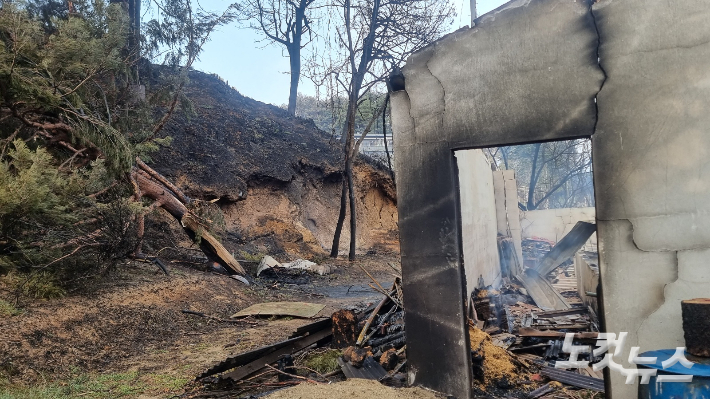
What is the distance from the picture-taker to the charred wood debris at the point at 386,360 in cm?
473

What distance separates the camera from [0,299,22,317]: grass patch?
19.4ft

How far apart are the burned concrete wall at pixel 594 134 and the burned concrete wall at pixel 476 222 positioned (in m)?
2.75

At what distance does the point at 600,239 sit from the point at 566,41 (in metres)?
1.60

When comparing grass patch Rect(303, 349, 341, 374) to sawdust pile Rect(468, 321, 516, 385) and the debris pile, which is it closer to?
the debris pile

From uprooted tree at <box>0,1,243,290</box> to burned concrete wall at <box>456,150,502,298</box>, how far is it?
586cm

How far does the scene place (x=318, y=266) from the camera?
45.3 ft

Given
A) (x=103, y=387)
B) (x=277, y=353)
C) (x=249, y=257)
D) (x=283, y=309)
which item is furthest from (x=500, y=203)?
(x=103, y=387)

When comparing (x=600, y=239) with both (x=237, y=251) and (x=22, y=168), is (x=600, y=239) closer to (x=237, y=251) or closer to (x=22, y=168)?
(x=22, y=168)

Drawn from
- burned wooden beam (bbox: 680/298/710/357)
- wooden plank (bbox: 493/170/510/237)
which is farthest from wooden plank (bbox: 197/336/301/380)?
wooden plank (bbox: 493/170/510/237)

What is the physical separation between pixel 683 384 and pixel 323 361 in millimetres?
3620

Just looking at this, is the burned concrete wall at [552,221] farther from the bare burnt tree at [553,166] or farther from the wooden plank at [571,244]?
the wooden plank at [571,244]

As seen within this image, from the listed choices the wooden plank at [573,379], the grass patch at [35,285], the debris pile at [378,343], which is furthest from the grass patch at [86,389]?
the wooden plank at [573,379]

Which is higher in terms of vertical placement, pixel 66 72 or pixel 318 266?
pixel 66 72

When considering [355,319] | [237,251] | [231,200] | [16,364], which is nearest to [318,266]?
[237,251]
